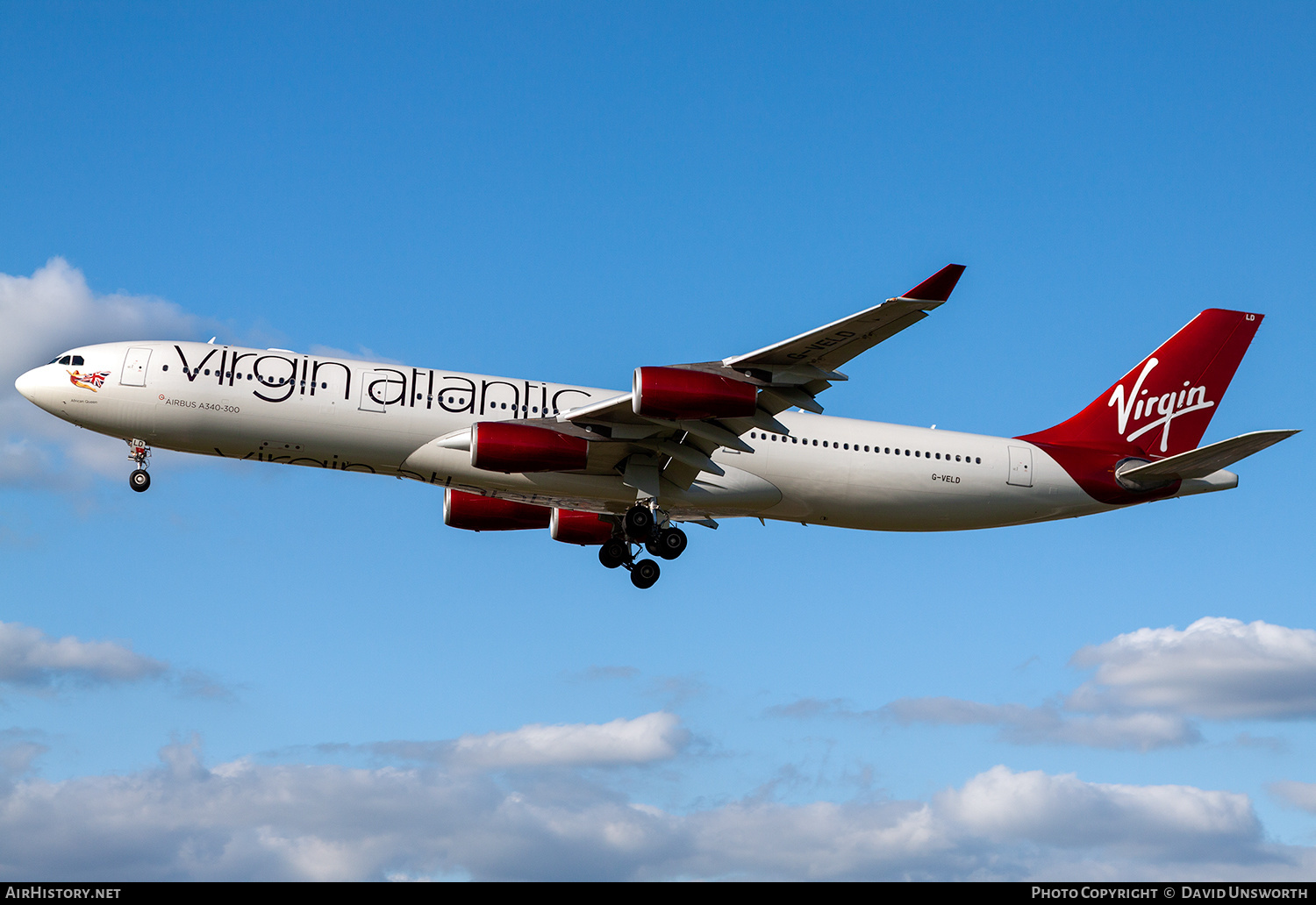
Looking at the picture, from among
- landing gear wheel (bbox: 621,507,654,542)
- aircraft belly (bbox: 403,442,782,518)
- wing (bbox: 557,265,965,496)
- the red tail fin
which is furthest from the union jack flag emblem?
the red tail fin

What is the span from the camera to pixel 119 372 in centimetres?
3234

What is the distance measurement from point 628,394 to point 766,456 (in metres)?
5.03

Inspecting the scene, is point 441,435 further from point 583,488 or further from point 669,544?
point 669,544

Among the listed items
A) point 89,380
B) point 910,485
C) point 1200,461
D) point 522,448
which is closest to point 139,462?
point 89,380

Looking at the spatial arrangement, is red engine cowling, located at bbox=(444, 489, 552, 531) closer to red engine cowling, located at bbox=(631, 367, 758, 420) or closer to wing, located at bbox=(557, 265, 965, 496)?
wing, located at bbox=(557, 265, 965, 496)

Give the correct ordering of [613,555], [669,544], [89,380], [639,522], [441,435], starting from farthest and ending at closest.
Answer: [613,555] < [669,544] < [639,522] < [89,380] < [441,435]

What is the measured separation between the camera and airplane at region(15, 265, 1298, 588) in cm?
2998

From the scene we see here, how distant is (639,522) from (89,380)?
14.9 meters

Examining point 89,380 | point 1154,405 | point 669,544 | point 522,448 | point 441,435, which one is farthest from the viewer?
point 1154,405

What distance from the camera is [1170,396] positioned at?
39.0m

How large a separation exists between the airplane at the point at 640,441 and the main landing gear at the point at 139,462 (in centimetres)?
6

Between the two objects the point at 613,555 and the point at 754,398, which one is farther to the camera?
the point at 613,555

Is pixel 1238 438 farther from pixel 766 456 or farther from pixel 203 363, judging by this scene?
pixel 203 363
